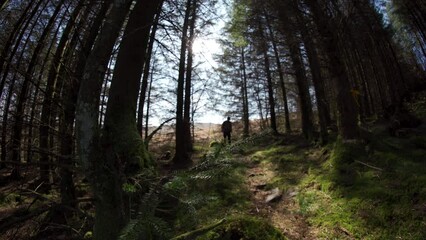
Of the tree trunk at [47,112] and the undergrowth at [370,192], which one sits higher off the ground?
the tree trunk at [47,112]

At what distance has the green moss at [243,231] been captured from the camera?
10.6 feet

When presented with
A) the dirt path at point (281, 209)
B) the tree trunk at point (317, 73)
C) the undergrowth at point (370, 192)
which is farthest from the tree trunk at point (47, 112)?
the tree trunk at point (317, 73)

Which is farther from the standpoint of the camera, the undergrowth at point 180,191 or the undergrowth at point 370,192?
the undergrowth at point 370,192

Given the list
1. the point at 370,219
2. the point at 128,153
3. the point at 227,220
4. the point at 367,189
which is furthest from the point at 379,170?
the point at 128,153

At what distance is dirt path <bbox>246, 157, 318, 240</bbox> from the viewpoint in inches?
220

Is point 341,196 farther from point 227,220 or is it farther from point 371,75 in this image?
point 371,75

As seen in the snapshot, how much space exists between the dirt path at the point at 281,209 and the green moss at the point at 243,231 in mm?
1906

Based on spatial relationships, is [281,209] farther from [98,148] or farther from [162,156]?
[162,156]

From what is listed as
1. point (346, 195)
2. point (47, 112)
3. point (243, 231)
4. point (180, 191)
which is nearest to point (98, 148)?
point (180, 191)

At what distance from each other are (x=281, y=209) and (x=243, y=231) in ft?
12.4

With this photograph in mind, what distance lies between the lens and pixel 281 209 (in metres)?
6.82

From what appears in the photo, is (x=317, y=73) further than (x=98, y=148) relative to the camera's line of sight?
Yes

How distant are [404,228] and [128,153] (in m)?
4.38

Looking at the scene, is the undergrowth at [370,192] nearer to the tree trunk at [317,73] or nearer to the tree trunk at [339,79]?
the tree trunk at [339,79]
